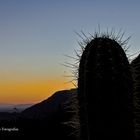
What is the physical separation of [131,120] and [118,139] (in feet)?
1.53

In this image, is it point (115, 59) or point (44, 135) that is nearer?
point (115, 59)

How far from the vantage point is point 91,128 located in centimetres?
809

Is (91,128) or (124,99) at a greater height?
(124,99)

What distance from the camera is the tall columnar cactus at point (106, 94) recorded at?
314 inches

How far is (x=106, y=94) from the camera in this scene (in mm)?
7984

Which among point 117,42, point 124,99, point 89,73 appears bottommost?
point 124,99

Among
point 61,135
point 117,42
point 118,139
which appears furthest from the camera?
point 61,135

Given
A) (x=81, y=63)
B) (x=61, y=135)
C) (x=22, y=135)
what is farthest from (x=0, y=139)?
(x=81, y=63)

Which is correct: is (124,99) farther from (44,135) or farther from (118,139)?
(44,135)

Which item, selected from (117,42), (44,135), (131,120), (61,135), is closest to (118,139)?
(131,120)

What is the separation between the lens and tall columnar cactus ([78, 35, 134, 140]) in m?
7.98

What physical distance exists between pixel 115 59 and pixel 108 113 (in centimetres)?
102

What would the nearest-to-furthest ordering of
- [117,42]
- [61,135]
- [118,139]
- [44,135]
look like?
1. [118,139]
2. [117,42]
3. [61,135]
4. [44,135]

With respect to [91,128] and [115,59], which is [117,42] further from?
[91,128]
